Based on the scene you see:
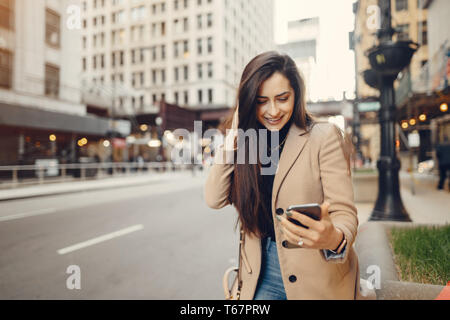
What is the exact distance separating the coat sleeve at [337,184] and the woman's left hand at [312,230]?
169mm

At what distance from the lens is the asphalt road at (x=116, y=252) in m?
3.18

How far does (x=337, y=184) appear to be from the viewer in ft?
4.12

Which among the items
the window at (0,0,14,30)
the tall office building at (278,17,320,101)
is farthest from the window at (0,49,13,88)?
the tall office building at (278,17,320,101)

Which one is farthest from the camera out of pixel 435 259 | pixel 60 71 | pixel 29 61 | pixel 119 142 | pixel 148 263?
pixel 119 142

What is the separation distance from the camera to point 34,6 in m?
14.2

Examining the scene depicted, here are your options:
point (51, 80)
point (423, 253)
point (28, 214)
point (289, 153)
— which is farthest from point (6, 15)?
point (423, 253)

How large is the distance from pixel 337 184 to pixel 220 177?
582 mm

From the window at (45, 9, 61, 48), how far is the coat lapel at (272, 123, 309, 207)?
1641cm

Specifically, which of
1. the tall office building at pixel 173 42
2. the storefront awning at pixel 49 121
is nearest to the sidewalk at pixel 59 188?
the storefront awning at pixel 49 121

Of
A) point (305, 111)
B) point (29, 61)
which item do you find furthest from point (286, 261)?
point (29, 61)

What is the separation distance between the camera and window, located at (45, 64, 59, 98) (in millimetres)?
16078

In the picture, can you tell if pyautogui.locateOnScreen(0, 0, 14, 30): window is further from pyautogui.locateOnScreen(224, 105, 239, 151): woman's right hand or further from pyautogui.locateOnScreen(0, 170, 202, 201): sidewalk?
pyautogui.locateOnScreen(224, 105, 239, 151): woman's right hand
